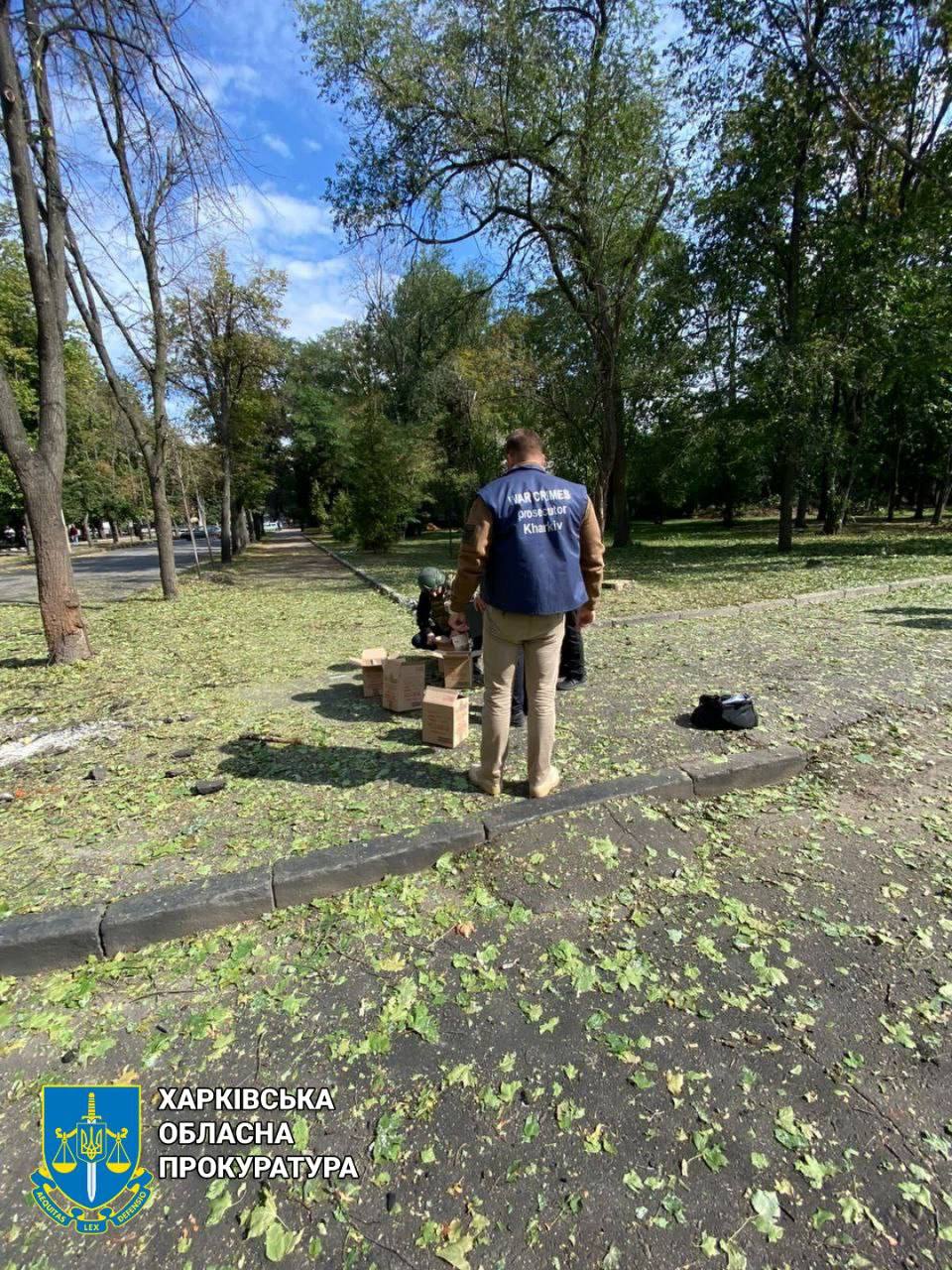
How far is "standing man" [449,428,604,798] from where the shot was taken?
119 inches

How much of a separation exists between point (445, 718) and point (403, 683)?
818 millimetres

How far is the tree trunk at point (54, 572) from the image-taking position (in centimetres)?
641

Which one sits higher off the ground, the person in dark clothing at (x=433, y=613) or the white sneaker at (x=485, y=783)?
the person in dark clothing at (x=433, y=613)

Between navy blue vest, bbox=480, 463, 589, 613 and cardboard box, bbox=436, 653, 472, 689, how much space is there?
1.82 m

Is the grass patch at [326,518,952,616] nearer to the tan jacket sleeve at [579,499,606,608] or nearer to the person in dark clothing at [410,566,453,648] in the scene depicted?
the person in dark clothing at [410,566,453,648]

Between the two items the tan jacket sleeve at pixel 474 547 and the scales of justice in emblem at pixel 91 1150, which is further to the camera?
the tan jacket sleeve at pixel 474 547

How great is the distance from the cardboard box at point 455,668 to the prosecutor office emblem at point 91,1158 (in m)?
3.34

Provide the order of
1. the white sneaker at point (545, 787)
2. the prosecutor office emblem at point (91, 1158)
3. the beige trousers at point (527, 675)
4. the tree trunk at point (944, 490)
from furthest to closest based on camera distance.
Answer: the tree trunk at point (944, 490) → the white sneaker at point (545, 787) → the beige trousers at point (527, 675) → the prosecutor office emblem at point (91, 1158)

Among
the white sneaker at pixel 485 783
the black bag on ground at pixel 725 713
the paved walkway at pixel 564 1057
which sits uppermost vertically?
the black bag on ground at pixel 725 713

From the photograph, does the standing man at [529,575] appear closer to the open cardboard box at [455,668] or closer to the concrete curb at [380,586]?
the open cardboard box at [455,668]

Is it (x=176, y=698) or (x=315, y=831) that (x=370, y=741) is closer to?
(x=315, y=831)

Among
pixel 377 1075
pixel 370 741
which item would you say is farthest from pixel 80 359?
pixel 377 1075

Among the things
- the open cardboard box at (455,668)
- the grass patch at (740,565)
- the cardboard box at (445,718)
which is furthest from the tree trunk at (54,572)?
the grass patch at (740,565)

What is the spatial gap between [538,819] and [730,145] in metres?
18.0
